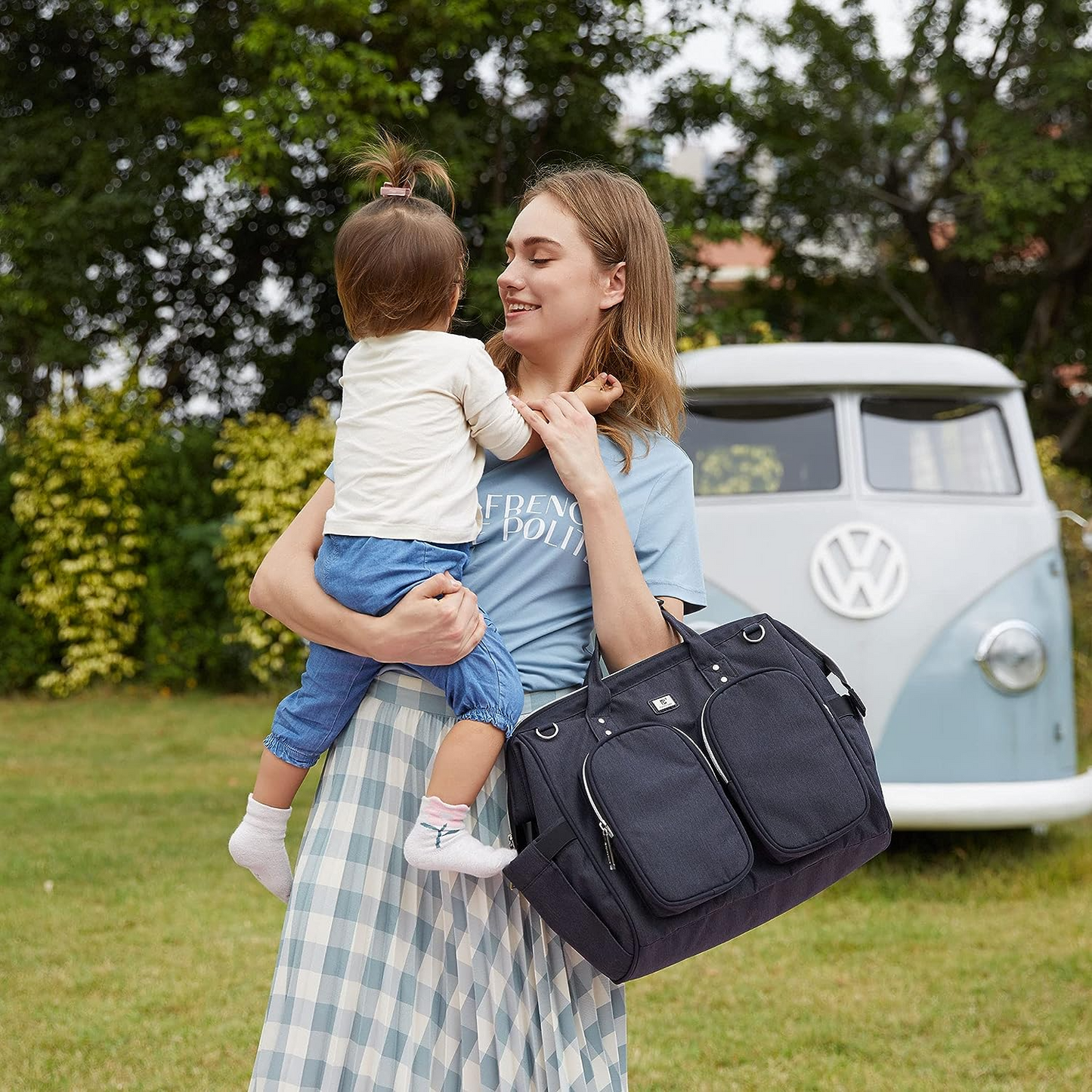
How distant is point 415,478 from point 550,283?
1.29ft

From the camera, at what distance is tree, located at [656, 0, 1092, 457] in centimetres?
1529

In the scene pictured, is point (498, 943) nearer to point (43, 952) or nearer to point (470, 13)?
point (43, 952)

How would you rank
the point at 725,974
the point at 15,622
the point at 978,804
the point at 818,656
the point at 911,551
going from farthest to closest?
the point at 15,622 → the point at 911,551 → the point at 978,804 → the point at 725,974 → the point at 818,656

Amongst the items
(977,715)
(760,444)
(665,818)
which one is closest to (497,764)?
(665,818)

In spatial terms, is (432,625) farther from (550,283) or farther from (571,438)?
(550,283)

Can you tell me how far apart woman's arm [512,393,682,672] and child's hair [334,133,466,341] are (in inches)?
8.5

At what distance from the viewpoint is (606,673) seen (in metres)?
1.94

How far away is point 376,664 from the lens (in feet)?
6.18

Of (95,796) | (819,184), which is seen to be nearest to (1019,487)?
(95,796)

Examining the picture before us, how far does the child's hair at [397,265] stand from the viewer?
1.82 metres

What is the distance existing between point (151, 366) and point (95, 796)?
891 centimetres

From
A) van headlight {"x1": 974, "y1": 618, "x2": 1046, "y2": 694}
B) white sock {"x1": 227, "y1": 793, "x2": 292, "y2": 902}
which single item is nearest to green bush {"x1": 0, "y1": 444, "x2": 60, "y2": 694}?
van headlight {"x1": 974, "y1": 618, "x2": 1046, "y2": 694}

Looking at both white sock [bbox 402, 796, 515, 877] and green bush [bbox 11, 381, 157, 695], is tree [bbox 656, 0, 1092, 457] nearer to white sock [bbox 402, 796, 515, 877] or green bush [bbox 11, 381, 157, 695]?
green bush [bbox 11, 381, 157, 695]

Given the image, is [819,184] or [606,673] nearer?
[606,673]
